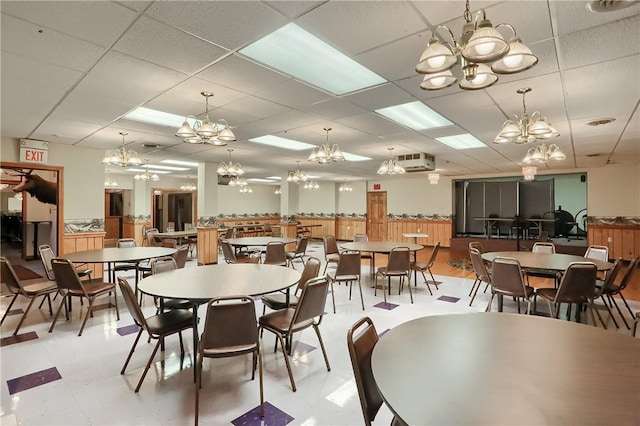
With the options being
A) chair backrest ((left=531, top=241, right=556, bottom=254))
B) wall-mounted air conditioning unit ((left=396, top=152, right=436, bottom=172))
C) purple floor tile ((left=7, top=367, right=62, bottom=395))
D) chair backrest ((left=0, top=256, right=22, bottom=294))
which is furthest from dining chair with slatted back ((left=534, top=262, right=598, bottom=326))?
chair backrest ((left=0, top=256, right=22, bottom=294))

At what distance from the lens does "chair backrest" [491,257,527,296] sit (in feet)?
11.9

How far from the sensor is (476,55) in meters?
1.55

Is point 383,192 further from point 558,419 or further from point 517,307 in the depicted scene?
point 558,419

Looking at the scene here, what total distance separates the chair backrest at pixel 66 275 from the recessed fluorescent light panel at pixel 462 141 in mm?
→ 5654

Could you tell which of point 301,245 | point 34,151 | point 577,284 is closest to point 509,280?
point 577,284

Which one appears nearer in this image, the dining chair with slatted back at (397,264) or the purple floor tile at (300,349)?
the purple floor tile at (300,349)

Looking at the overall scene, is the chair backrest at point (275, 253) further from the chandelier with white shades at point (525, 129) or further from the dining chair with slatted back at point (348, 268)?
the chandelier with white shades at point (525, 129)

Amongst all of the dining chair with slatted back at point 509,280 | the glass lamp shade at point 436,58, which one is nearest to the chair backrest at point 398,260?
the dining chair with slatted back at point 509,280

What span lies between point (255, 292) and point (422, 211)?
10.8 m

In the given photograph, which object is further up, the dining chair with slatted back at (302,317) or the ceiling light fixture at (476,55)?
the ceiling light fixture at (476,55)

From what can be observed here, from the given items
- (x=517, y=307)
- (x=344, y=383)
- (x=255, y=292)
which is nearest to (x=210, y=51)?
(x=255, y=292)

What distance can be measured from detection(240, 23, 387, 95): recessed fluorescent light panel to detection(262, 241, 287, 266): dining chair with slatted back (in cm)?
283

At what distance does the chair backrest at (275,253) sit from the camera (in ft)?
17.2

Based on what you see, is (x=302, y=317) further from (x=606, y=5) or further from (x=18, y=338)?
(x=18, y=338)
